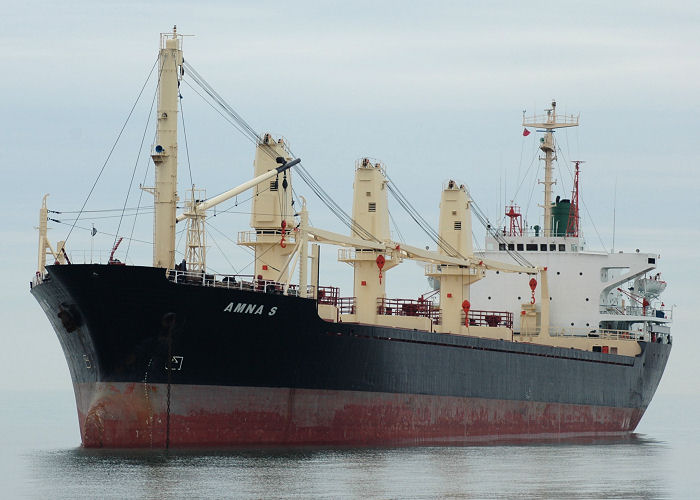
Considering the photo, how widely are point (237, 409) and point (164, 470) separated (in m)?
4.91

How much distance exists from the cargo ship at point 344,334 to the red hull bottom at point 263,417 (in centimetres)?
5

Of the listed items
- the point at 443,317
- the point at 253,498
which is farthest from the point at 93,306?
the point at 443,317

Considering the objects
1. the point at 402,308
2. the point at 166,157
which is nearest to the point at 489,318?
the point at 402,308

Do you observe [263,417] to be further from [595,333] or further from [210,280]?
[595,333]

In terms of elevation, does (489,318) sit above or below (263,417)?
above

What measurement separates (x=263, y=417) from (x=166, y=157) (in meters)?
7.27

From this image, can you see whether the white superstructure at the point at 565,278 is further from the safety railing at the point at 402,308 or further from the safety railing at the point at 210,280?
the safety railing at the point at 210,280

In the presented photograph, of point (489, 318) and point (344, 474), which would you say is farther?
point (489, 318)

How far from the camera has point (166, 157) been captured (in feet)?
115

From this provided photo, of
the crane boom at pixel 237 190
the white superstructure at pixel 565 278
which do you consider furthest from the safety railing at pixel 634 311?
the crane boom at pixel 237 190

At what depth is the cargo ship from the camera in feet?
108

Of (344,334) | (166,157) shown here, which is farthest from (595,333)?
(166,157)

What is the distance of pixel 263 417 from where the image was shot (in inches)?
1348

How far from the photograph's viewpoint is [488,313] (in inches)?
2000
